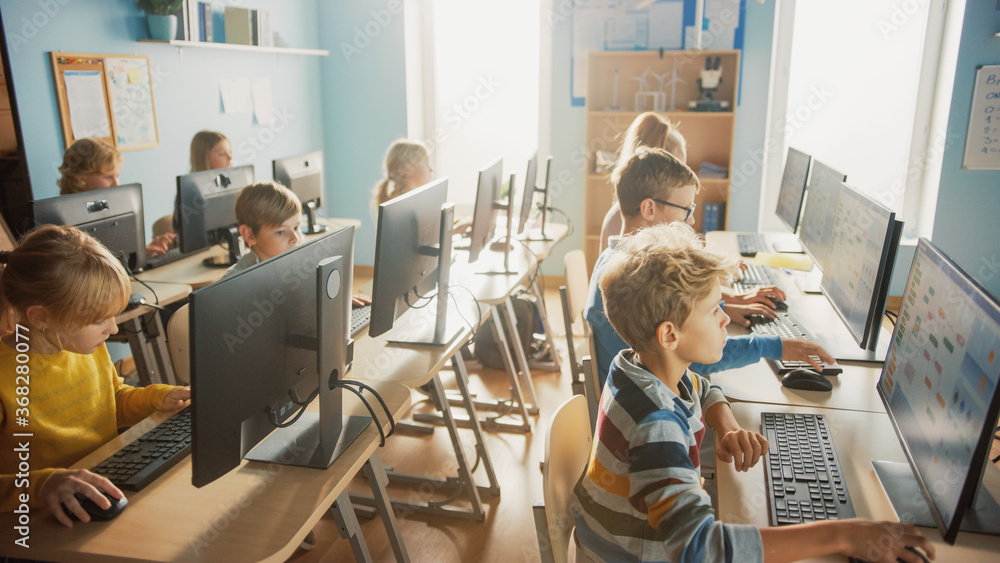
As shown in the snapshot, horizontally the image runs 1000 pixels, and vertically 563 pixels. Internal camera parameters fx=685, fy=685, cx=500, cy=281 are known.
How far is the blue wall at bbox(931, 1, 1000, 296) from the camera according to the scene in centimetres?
391

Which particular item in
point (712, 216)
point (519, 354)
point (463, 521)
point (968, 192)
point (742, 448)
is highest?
point (968, 192)

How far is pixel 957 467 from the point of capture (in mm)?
960

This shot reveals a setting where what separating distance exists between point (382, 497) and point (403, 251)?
0.63 m

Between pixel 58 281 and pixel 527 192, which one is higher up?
pixel 58 281

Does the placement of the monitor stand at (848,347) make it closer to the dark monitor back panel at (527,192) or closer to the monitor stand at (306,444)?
the monitor stand at (306,444)

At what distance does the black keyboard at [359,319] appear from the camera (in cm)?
207

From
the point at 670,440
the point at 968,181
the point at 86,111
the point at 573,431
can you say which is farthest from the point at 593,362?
the point at 968,181

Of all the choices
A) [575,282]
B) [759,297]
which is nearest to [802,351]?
[759,297]

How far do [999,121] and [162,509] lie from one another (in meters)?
4.56

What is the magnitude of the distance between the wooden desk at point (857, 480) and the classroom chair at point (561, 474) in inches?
10.6

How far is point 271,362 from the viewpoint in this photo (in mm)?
1233

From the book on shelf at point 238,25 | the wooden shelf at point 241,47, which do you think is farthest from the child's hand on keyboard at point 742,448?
the book on shelf at point 238,25

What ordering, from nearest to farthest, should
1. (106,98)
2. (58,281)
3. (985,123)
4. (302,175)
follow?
(58,281) < (106,98) < (302,175) < (985,123)

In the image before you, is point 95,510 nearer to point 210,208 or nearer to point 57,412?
point 57,412
